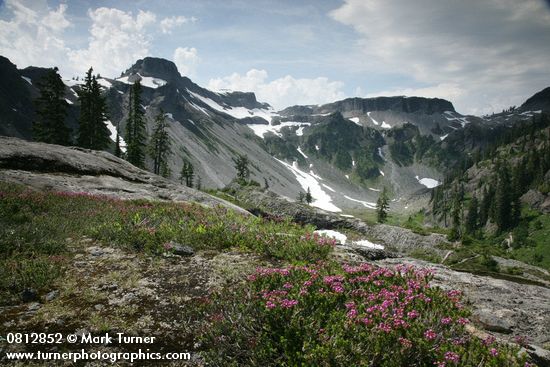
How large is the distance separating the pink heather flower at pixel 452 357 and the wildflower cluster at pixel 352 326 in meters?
0.01

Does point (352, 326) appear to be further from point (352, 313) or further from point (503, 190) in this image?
point (503, 190)

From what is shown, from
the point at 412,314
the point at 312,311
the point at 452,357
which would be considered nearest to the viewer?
the point at 452,357

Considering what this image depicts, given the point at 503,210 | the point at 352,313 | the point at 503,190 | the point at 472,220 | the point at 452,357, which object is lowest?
the point at 472,220

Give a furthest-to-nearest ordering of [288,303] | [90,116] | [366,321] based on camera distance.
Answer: [90,116] → [288,303] → [366,321]

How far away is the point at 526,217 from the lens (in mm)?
110188

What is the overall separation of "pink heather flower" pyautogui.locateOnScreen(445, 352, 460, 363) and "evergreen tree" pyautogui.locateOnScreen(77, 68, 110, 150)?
194 ft

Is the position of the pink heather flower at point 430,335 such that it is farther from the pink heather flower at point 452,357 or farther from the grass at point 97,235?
the grass at point 97,235

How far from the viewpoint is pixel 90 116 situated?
52.2 m

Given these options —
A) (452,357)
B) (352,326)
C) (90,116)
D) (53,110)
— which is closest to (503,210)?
(90,116)

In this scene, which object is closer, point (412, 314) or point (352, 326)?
point (352, 326)

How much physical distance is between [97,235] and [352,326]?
34.9 feet

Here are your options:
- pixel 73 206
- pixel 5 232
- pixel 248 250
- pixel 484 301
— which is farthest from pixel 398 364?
pixel 73 206

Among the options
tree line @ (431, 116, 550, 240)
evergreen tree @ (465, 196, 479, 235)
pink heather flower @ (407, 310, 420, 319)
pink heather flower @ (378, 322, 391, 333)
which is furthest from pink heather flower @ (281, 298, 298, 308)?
evergreen tree @ (465, 196, 479, 235)

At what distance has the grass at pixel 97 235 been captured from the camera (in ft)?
27.5
